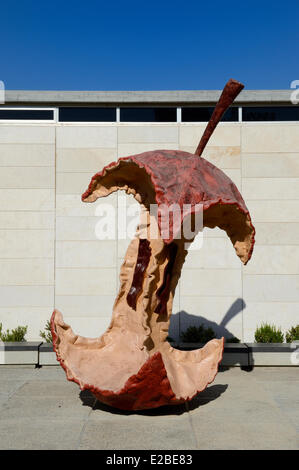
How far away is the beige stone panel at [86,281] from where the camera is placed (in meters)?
9.68

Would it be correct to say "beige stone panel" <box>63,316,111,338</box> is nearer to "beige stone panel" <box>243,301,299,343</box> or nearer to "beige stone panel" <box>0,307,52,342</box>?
"beige stone panel" <box>0,307,52,342</box>

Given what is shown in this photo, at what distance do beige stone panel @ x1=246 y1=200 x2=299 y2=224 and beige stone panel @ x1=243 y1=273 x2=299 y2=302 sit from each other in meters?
1.13

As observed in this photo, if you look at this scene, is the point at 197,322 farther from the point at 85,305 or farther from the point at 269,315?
the point at 85,305

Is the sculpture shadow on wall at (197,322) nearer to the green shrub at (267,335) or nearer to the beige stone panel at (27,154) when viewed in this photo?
the green shrub at (267,335)

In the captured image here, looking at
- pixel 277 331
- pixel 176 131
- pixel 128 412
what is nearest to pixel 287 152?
pixel 176 131

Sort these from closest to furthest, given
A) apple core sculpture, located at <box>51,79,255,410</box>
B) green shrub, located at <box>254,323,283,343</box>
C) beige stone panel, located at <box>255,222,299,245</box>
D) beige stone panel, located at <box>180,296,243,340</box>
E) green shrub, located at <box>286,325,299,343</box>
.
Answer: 1. apple core sculpture, located at <box>51,79,255,410</box>
2. green shrub, located at <box>254,323,283,343</box>
3. green shrub, located at <box>286,325,299,343</box>
4. beige stone panel, located at <box>180,296,243,340</box>
5. beige stone panel, located at <box>255,222,299,245</box>

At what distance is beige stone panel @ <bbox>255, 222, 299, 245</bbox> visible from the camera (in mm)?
9727

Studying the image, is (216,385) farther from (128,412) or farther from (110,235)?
(110,235)

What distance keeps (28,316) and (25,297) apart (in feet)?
1.36

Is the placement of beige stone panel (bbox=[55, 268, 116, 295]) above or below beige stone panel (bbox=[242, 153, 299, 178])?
below

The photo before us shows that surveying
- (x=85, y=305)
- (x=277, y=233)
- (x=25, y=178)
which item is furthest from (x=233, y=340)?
(x=25, y=178)

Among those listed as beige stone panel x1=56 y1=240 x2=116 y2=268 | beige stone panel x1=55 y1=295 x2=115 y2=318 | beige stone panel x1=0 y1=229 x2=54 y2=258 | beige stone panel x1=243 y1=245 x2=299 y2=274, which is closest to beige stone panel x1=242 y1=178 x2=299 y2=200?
beige stone panel x1=243 y1=245 x2=299 y2=274

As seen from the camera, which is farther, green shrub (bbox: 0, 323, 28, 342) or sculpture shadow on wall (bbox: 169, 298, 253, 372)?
sculpture shadow on wall (bbox: 169, 298, 253, 372)

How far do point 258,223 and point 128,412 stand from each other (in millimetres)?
5494
